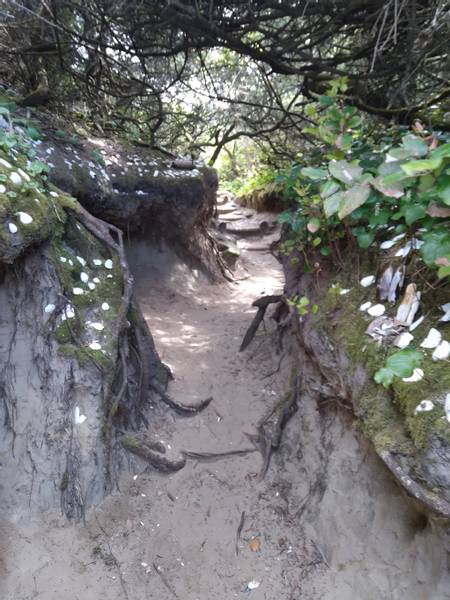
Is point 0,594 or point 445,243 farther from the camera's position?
point 0,594

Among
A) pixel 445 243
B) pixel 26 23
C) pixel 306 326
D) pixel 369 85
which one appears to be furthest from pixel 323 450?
pixel 26 23

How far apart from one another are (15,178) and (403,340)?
276 centimetres

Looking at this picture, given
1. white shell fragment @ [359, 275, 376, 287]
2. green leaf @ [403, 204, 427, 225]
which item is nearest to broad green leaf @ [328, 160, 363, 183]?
green leaf @ [403, 204, 427, 225]

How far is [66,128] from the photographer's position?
5430mm

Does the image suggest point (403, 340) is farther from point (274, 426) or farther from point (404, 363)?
point (274, 426)

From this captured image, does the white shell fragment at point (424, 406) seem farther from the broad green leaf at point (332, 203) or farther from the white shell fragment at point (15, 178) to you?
the white shell fragment at point (15, 178)

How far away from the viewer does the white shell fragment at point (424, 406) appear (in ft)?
5.93

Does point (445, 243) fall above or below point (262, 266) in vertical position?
above

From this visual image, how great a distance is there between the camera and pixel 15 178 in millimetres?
3041

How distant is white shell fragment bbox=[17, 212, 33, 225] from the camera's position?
296cm

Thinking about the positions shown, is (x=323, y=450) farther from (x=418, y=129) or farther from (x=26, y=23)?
(x=26, y=23)

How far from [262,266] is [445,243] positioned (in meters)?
7.88

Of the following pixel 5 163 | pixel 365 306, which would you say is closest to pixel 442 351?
pixel 365 306

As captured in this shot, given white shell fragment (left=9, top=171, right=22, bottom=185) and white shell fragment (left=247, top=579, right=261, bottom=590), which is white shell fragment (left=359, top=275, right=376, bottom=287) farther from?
white shell fragment (left=9, top=171, right=22, bottom=185)
